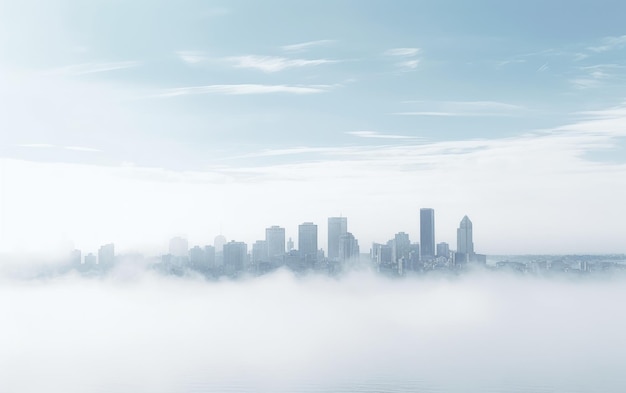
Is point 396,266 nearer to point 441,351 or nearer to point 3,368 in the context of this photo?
point 441,351

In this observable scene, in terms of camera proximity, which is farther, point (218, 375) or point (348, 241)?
point (348, 241)

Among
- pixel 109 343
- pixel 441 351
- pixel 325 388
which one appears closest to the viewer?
pixel 325 388

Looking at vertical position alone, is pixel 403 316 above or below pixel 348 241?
below

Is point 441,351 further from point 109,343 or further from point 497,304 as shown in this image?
point 497,304

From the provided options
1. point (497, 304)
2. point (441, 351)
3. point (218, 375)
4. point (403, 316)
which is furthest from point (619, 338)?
point (218, 375)

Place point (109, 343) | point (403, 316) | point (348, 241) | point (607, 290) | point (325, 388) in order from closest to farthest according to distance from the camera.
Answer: point (325, 388) < point (109, 343) < point (403, 316) < point (348, 241) < point (607, 290)

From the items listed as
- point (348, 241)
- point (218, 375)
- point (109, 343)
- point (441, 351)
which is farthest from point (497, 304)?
point (218, 375)
